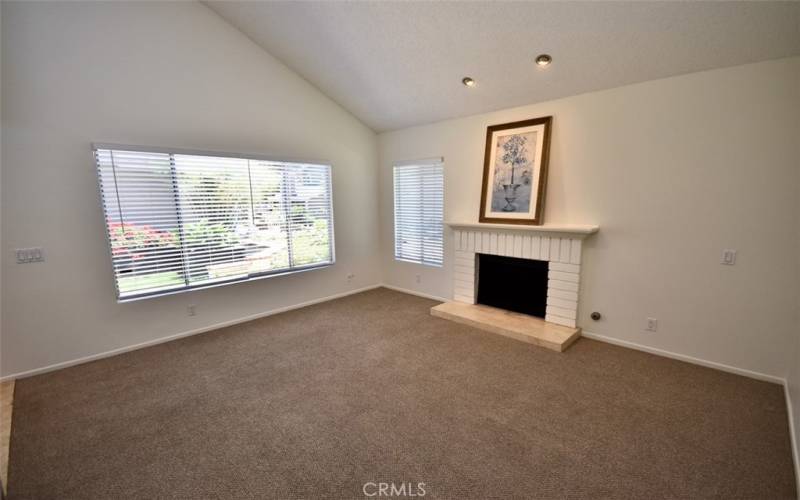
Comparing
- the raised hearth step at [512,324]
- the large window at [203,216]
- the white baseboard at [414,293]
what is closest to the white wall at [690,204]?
the raised hearth step at [512,324]

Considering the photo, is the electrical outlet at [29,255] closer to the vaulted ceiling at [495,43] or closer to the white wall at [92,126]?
the white wall at [92,126]

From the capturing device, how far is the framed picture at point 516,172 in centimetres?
354

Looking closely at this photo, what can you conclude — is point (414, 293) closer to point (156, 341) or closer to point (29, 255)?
point (156, 341)

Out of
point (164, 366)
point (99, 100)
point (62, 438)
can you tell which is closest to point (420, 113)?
point (99, 100)

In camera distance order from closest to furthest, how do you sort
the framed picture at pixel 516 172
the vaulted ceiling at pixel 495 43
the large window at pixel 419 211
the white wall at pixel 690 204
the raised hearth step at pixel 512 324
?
the vaulted ceiling at pixel 495 43 → the white wall at pixel 690 204 → the raised hearth step at pixel 512 324 → the framed picture at pixel 516 172 → the large window at pixel 419 211

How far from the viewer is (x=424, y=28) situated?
3.00 m

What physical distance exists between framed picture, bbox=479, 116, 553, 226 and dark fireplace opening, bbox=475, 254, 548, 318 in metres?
0.53

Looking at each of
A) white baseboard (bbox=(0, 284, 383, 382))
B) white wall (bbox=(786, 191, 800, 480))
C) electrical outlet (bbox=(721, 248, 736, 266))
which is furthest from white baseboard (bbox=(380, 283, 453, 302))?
white wall (bbox=(786, 191, 800, 480))

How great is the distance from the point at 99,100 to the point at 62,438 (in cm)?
275

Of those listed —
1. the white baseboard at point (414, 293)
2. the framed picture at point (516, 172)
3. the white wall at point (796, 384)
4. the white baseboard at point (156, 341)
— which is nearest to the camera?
the white wall at point (796, 384)

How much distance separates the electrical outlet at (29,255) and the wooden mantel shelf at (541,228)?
4.06 metres

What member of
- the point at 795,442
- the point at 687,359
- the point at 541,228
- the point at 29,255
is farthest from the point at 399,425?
the point at 29,255

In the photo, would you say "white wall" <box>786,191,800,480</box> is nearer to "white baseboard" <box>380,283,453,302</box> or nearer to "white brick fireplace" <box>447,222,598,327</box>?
"white brick fireplace" <box>447,222,598,327</box>

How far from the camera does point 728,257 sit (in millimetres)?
2695
